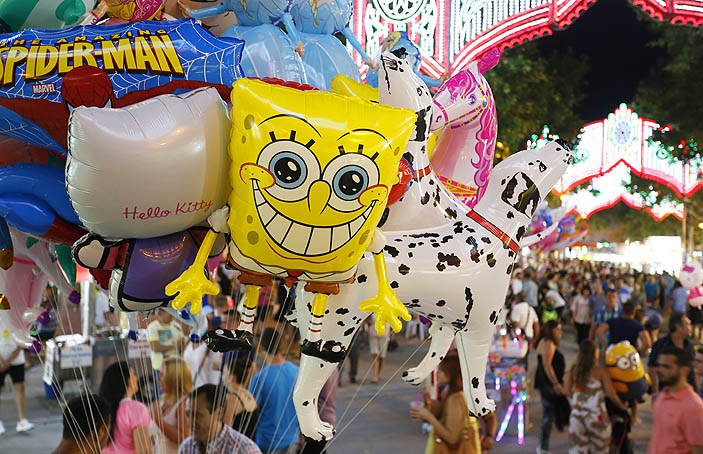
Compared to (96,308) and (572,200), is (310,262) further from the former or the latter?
(572,200)

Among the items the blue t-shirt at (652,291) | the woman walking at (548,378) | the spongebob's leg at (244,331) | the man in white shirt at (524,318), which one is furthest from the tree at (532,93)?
the spongebob's leg at (244,331)

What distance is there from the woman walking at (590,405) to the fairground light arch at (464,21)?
2391 millimetres

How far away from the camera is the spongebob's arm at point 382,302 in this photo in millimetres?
1637

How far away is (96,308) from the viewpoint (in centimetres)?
829

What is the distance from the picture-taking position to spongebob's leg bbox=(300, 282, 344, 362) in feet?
5.65

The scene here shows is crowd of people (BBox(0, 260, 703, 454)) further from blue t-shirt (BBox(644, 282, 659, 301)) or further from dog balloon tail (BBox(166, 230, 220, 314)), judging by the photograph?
blue t-shirt (BBox(644, 282, 659, 301))

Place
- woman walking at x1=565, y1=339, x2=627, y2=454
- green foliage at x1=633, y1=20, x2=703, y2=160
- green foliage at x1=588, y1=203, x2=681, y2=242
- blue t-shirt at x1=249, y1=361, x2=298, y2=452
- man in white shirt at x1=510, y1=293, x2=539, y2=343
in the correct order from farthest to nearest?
green foliage at x1=588, y1=203, x2=681, y2=242 → green foliage at x1=633, y1=20, x2=703, y2=160 → man in white shirt at x1=510, y1=293, x2=539, y2=343 → woman walking at x1=565, y1=339, x2=627, y2=454 → blue t-shirt at x1=249, y1=361, x2=298, y2=452

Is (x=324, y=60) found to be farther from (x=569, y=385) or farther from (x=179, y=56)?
(x=569, y=385)

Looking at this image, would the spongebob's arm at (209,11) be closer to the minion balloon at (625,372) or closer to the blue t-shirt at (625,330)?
the minion balloon at (625,372)

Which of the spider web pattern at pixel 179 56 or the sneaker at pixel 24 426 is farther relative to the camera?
the sneaker at pixel 24 426

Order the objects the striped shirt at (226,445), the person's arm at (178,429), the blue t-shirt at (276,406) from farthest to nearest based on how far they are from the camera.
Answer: the blue t-shirt at (276,406) < the person's arm at (178,429) < the striped shirt at (226,445)

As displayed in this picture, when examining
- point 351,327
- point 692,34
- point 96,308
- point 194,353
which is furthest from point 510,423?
point 692,34

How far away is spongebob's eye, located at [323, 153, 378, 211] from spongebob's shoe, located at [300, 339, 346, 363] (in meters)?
0.45

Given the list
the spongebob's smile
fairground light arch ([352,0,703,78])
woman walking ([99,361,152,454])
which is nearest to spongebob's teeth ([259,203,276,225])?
the spongebob's smile
